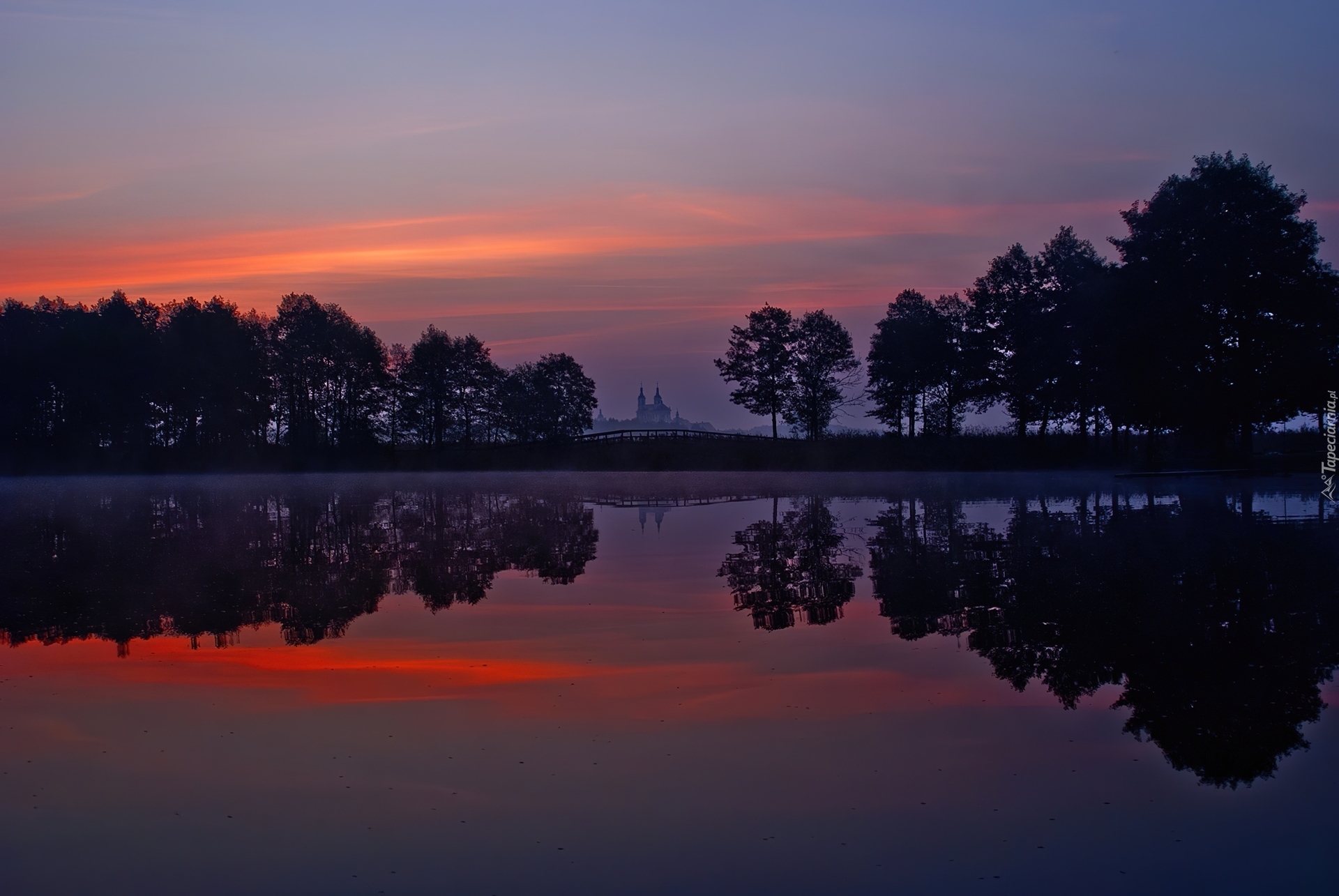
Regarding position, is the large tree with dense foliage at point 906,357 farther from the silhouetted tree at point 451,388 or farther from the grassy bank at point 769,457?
the silhouetted tree at point 451,388

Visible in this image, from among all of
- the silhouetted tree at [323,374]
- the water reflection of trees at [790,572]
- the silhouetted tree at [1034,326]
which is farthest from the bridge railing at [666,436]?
the water reflection of trees at [790,572]

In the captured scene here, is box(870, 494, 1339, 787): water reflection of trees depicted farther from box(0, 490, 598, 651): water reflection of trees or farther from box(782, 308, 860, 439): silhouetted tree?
box(782, 308, 860, 439): silhouetted tree

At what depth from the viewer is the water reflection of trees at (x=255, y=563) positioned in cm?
1176

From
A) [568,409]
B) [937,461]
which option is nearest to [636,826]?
[937,461]

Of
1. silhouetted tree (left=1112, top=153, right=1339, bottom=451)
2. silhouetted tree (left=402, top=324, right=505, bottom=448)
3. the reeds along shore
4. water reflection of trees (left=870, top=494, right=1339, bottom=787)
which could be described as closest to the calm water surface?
water reflection of trees (left=870, top=494, right=1339, bottom=787)

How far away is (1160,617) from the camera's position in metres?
11.0

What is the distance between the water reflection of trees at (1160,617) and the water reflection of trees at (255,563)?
581 cm

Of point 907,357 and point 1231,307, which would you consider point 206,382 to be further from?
point 1231,307

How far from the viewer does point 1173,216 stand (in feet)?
165

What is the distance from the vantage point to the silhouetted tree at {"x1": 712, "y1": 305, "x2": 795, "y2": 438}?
291 feet

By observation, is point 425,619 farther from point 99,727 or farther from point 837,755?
point 837,755

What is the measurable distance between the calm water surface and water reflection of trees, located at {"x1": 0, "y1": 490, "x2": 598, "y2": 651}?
5.2 inches

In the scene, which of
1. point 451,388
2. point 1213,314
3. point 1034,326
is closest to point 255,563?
point 1213,314

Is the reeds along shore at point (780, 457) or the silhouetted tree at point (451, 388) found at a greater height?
the silhouetted tree at point (451, 388)
